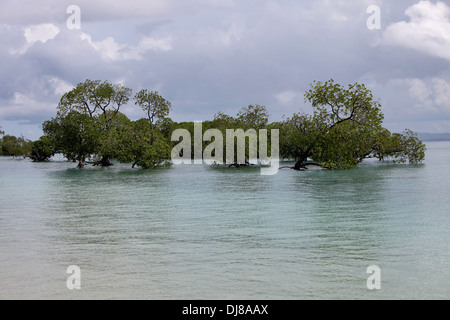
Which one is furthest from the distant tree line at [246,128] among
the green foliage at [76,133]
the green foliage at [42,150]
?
the green foliage at [42,150]

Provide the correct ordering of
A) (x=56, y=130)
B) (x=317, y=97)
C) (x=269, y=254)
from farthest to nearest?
1. (x=56, y=130)
2. (x=317, y=97)
3. (x=269, y=254)

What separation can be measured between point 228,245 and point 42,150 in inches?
4007

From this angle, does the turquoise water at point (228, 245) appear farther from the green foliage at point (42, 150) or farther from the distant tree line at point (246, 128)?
the green foliage at point (42, 150)

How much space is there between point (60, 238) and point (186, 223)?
5392mm

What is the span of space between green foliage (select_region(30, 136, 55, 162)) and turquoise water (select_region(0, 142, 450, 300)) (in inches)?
3168

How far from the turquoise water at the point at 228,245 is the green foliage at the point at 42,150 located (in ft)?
264

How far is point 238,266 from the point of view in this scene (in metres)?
13.6

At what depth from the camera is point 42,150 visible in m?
109

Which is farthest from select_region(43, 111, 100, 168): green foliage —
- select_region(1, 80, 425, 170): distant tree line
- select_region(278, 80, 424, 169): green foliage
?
select_region(278, 80, 424, 169): green foliage

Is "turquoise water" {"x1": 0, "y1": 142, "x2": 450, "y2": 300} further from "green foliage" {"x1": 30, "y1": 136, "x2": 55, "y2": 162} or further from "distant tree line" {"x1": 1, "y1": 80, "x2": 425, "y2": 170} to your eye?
"green foliage" {"x1": 30, "y1": 136, "x2": 55, "y2": 162}

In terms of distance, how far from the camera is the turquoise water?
1171 centimetres

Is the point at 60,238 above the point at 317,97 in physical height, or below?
below

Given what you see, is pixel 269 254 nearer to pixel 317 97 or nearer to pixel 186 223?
pixel 186 223
